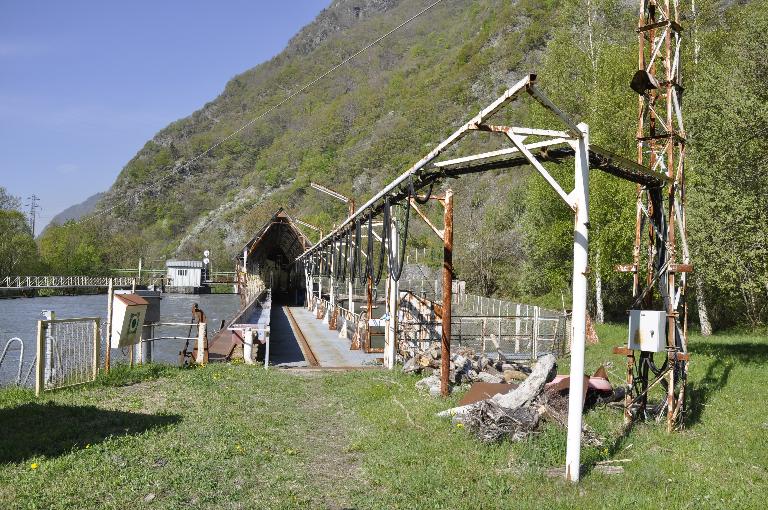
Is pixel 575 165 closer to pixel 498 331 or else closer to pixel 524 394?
pixel 524 394

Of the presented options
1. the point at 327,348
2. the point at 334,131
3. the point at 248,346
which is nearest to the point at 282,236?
the point at 327,348

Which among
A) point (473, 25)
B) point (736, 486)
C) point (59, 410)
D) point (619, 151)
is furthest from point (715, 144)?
point (473, 25)

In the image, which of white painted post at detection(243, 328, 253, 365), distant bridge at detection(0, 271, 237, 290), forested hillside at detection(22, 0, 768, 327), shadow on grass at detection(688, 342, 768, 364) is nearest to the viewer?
shadow on grass at detection(688, 342, 768, 364)

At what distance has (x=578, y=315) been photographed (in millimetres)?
7121

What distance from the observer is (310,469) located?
725 cm

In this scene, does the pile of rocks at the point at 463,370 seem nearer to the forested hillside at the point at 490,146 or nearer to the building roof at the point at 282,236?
the forested hillside at the point at 490,146

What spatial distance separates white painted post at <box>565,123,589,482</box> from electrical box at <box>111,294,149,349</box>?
9566 mm

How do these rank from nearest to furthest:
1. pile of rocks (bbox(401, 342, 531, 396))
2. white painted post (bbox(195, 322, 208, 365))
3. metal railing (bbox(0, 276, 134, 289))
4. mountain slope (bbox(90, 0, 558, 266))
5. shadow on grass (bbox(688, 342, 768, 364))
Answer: pile of rocks (bbox(401, 342, 531, 396))
shadow on grass (bbox(688, 342, 768, 364))
white painted post (bbox(195, 322, 208, 365))
metal railing (bbox(0, 276, 134, 289))
mountain slope (bbox(90, 0, 558, 266))

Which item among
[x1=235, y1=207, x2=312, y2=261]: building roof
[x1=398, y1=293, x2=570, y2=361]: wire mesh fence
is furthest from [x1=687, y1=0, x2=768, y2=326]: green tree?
[x1=235, y1=207, x2=312, y2=261]: building roof

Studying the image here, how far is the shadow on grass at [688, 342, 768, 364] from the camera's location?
1476cm

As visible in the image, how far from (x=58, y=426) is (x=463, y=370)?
7279 millimetres

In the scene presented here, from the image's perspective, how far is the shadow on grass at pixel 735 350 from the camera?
14.8 metres

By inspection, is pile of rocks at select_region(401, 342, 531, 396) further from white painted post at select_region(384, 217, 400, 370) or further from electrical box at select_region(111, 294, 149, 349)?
electrical box at select_region(111, 294, 149, 349)

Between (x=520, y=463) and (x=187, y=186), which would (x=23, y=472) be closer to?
(x=520, y=463)
